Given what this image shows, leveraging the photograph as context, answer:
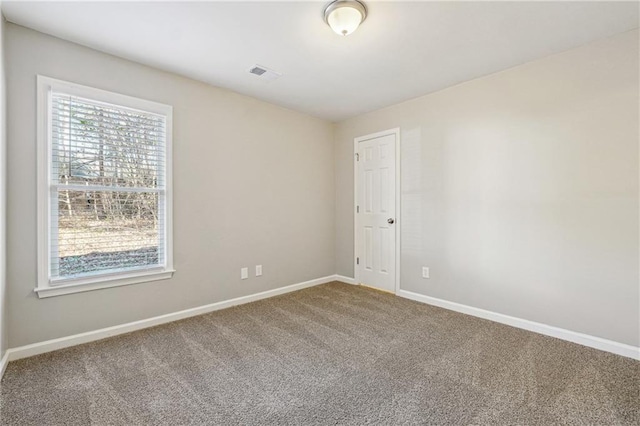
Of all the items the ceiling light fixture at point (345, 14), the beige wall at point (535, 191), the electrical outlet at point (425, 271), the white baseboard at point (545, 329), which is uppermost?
the ceiling light fixture at point (345, 14)

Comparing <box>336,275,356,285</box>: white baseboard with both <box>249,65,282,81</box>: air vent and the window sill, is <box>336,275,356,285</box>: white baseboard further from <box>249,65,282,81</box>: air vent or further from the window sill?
<box>249,65,282,81</box>: air vent

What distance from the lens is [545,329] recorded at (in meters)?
2.66

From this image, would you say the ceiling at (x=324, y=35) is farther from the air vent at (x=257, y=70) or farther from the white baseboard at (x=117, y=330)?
the white baseboard at (x=117, y=330)

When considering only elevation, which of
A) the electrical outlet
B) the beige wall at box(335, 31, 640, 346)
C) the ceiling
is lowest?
the electrical outlet

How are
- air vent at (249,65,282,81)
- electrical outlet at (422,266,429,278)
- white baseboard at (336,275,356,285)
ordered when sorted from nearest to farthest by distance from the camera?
air vent at (249,65,282,81) → electrical outlet at (422,266,429,278) → white baseboard at (336,275,356,285)

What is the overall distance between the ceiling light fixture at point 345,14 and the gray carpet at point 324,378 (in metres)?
2.40

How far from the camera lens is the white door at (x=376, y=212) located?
391cm

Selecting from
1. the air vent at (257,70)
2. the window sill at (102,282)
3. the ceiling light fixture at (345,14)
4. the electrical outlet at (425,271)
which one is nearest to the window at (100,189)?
the window sill at (102,282)

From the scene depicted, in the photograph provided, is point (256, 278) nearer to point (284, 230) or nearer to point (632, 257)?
point (284, 230)

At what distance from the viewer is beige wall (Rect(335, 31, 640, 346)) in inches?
91.2

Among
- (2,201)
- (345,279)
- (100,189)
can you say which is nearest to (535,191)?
(345,279)

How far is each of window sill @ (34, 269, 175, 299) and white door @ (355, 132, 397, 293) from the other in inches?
99.0

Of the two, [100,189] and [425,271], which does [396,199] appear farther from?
[100,189]

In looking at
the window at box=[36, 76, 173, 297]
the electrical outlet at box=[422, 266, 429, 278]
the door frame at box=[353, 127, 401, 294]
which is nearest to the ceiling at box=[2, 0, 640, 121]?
the window at box=[36, 76, 173, 297]
